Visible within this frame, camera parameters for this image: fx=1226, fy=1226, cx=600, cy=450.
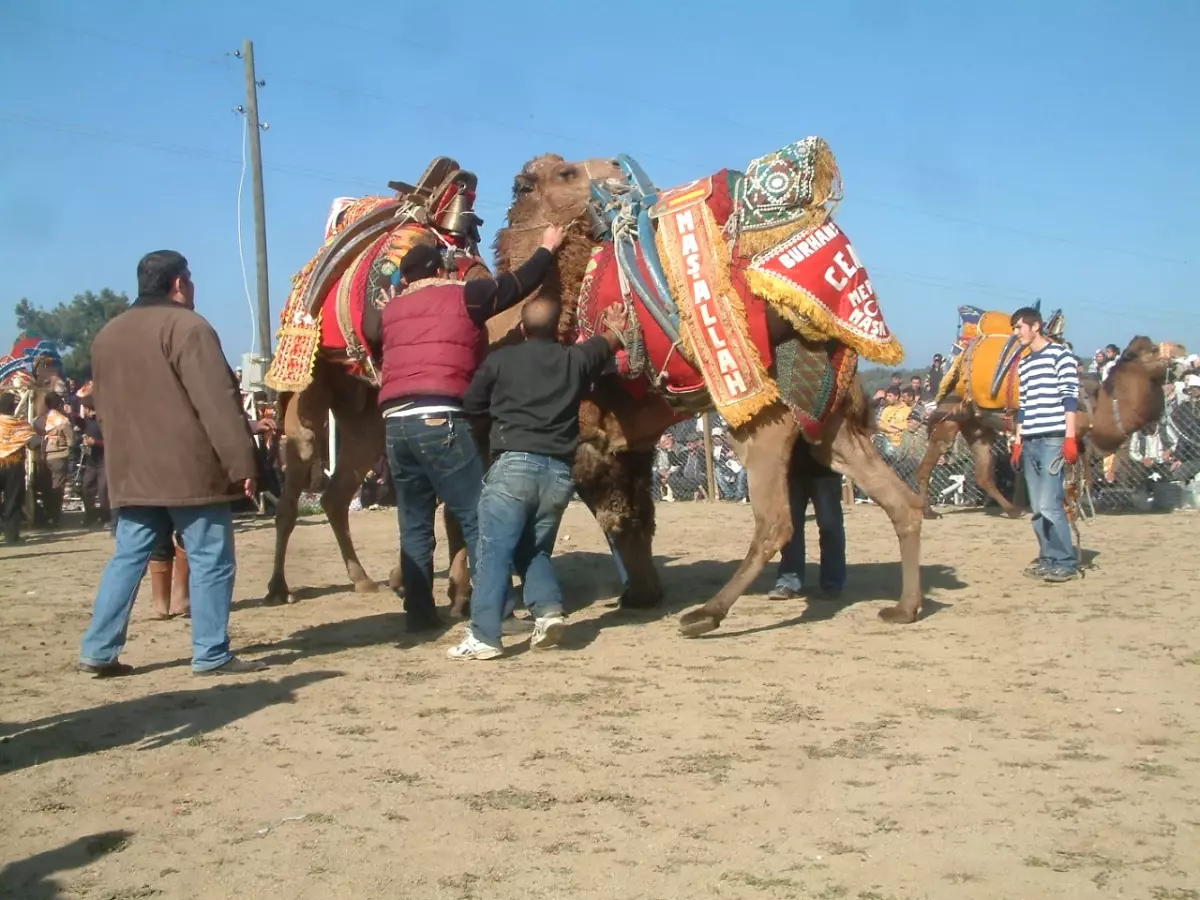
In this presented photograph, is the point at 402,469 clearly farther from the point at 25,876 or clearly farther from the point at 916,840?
the point at 916,840

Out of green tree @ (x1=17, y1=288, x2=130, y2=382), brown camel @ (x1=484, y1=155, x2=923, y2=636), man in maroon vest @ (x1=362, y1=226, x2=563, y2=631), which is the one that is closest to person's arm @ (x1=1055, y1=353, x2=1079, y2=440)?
brown camel @ (x1=484, y1=155, x2=923, y2=636)

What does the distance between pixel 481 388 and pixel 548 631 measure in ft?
4.07

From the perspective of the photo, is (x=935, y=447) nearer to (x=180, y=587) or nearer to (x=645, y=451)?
(x=645, y=451)

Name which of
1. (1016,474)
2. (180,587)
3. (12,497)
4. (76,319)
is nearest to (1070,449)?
(180,587)

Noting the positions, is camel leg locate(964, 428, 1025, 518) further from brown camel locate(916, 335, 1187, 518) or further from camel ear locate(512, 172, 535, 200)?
camel ear locate(512, 172, 535, 200)

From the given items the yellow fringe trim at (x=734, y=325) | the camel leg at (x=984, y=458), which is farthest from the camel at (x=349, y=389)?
the camel leg at (x=984, y=458)

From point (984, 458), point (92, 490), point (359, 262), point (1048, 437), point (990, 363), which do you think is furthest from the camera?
point (92, 490)

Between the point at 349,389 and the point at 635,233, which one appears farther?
the point at 349,389

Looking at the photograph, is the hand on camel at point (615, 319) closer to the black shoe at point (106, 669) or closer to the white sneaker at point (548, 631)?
the white sneaker at point (548, 631)

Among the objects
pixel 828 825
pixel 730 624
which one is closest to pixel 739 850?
pixel 828 825

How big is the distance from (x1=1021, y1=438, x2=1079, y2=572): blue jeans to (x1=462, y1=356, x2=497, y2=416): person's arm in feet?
13.5

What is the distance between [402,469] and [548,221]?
1830 mm

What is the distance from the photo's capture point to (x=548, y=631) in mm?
6012

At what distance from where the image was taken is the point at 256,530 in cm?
1391
